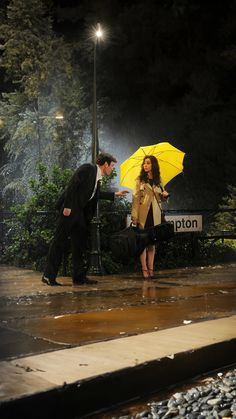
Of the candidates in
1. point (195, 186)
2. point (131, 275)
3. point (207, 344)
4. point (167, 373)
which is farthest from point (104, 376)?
point (195, 186)

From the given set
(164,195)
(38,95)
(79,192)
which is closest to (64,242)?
(79,192)

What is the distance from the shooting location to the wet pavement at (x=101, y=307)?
15.9 feet

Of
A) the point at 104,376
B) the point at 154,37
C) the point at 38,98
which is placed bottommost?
the point at 104,376

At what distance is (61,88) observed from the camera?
3002 centimetres

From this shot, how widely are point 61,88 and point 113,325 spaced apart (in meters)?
25.9

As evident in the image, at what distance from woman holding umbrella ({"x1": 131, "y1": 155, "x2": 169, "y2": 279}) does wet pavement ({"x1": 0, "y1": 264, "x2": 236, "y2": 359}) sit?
2.93ft

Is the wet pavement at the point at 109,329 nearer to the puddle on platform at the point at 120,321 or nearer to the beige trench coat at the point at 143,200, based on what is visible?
the puddle on platform at the point at 120,321

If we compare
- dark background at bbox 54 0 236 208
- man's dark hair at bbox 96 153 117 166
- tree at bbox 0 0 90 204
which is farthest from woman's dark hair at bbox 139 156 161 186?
tree at bbox 0 0 90 204

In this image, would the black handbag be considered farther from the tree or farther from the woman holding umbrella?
the tree

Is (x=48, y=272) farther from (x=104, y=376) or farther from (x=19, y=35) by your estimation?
(x=19, y=35)

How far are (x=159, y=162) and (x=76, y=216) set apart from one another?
266cm

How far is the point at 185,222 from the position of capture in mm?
11000

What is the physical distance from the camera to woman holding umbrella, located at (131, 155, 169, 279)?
9.12m

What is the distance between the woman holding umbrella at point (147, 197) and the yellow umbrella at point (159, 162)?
0.67 metres
